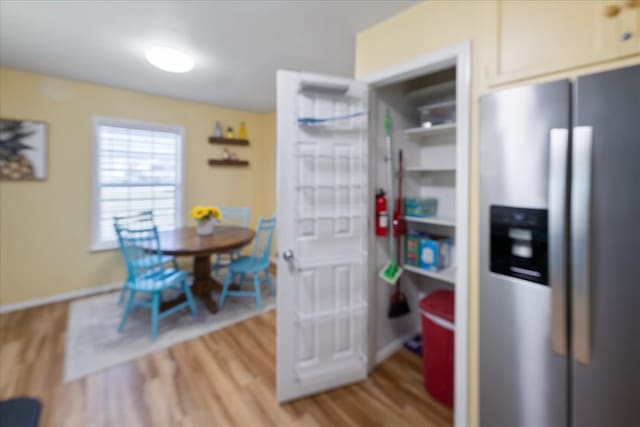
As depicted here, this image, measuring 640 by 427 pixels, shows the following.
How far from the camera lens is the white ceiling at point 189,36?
186 centimetres

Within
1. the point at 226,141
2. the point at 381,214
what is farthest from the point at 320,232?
the point at 226,141

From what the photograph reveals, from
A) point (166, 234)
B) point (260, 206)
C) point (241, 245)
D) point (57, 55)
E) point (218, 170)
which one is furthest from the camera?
point (260, 206)

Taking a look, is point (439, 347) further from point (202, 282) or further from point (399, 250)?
point (202, 282)

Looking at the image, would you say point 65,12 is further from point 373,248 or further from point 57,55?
point 373,248

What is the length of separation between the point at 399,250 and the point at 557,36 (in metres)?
1.57

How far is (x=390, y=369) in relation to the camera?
222 cm

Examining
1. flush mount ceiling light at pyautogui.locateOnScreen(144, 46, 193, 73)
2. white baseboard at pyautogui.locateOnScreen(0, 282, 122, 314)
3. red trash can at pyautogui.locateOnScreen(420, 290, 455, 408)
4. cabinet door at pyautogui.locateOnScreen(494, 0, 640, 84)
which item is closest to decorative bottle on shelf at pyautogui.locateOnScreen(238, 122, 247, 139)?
flush mount ceiling light at pyautogui.locateOnScreen(144, 46, 193, 73)

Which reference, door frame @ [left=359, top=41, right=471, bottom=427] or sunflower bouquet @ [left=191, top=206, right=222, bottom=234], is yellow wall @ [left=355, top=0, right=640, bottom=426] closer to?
door frame @ [left=359, top=41, right=471, bottom=427]

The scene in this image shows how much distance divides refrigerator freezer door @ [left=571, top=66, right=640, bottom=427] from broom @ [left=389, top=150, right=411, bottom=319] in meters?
1.21

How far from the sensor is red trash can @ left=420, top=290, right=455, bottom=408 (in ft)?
6.02

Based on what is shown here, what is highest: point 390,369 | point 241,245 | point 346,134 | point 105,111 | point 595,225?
point 105,111

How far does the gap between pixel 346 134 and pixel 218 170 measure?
3.10m

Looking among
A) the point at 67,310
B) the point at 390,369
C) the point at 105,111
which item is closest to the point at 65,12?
the point at 105,111

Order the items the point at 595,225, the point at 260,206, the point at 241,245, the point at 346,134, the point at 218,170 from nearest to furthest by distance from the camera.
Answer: the point at 595,225 < the point at 346,134 < the point at 241,245 < the point at 218,170 < the point at 260,206
